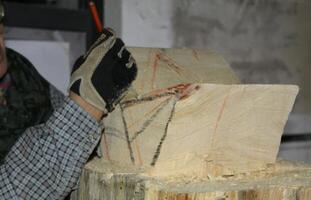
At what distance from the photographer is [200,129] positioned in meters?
1.19

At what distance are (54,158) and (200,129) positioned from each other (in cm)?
35

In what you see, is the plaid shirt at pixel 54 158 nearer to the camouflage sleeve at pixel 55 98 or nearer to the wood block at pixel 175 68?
the wood block at pixel 175 68

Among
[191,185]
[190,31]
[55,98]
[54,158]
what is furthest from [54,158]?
[190,31]

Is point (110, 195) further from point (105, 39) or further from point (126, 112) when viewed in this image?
point (105, 39)

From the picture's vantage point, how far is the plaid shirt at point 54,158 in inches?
48.3

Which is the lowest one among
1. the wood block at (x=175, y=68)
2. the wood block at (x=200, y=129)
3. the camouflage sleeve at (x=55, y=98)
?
the camouflage sleeve at (x=55, y=98)

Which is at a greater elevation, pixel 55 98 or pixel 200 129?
pixel 200 129

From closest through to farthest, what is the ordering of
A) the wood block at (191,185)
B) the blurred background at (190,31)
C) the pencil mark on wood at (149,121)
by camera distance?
the wood block at (191,185), the pencil mark on wood at (149,121), the blurred background at (190,31)

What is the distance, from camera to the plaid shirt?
4.03 ft

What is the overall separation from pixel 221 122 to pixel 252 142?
0.12 metres

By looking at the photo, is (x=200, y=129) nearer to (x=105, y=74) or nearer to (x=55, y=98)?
(x=105, y=74)

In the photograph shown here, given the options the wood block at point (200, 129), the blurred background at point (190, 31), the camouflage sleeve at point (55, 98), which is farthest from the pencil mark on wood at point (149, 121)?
the blurred background at point (190, 31)

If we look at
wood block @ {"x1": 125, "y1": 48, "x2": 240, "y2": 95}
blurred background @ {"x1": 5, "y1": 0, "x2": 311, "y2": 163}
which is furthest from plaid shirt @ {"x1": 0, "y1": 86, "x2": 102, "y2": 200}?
blurred background @ {"x1": 5, "y1": 0, "x2": 311, "y2": 163}

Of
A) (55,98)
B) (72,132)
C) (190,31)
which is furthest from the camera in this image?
(190,31)
